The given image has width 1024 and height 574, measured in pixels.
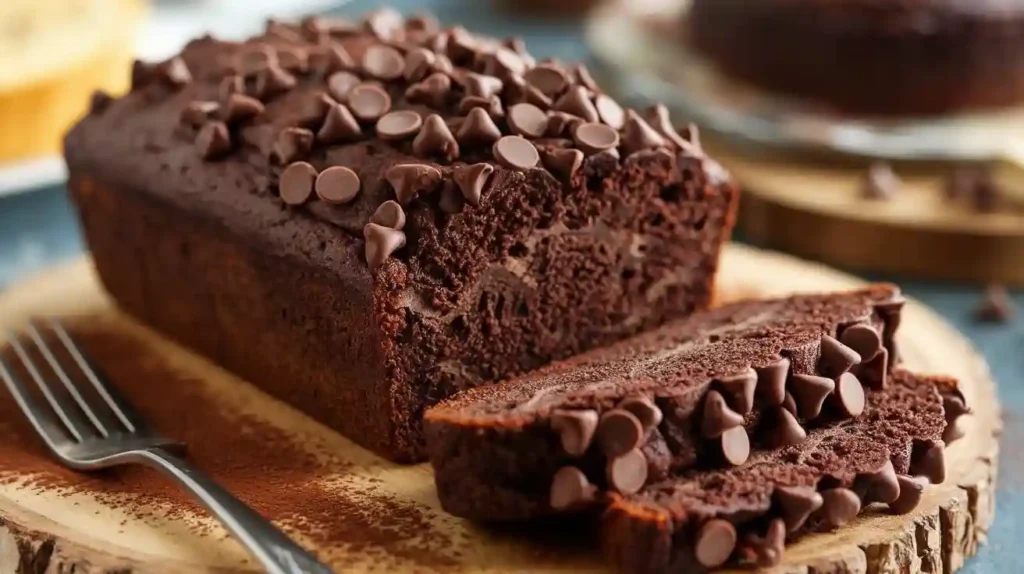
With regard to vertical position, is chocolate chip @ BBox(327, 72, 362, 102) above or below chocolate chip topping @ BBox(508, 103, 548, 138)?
below

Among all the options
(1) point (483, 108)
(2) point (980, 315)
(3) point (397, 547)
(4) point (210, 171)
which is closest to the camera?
(3) point (397, 547)

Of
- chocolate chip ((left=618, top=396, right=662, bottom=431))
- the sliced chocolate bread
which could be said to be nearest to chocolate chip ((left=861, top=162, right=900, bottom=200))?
the sliced chocolate bread

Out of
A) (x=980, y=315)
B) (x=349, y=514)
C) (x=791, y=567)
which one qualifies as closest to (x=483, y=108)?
(x=349, y=514)

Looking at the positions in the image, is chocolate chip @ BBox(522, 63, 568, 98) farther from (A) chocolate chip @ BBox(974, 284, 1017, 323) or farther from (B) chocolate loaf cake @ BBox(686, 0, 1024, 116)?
(B) chocolate loaf cake @ BBox(686, 0, 1024, 116)

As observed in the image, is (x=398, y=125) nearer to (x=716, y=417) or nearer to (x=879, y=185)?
(x=716, y=417)

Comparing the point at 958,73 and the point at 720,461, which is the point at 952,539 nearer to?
the point at 720,461
